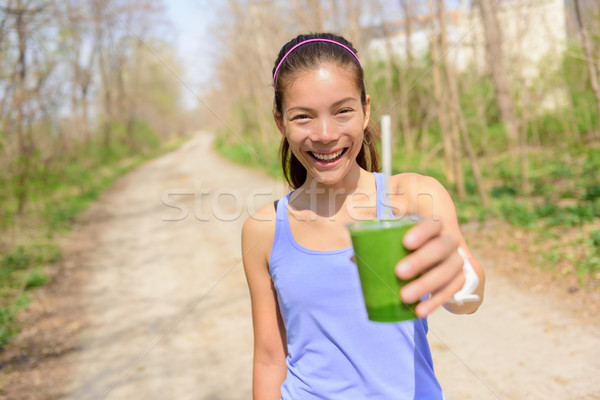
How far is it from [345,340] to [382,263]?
521 millimetres

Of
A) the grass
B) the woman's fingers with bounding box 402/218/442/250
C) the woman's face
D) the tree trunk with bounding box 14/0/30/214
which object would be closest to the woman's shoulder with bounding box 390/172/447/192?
the woman's face

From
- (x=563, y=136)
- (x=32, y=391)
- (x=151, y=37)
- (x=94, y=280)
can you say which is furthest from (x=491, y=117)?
(x=151, y=37)

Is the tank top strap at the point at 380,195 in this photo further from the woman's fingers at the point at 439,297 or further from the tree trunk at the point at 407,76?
the tree trunk at the point at 407,76

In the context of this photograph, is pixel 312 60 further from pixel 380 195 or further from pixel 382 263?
pixel 382 263

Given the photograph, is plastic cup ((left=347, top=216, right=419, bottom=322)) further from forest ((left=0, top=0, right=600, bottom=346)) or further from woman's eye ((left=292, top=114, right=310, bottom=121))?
forest ((left=0, top=0, right=600, bottom=346))

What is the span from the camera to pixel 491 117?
12.9 metres

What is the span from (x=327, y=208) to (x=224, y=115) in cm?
3314

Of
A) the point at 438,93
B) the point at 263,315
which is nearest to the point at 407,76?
the point at 438,93

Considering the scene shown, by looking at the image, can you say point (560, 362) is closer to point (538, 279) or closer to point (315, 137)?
point (538, 279)

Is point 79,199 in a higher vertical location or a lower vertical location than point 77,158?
lower

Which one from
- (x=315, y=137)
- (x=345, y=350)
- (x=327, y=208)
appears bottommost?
(x=345, y=350)

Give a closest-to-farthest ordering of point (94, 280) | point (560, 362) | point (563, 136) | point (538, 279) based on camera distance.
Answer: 1. point (560, 362)
2. point (538, 279)
3. point (94, 280)
4. point (563, 136)

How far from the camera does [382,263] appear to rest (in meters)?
0.89

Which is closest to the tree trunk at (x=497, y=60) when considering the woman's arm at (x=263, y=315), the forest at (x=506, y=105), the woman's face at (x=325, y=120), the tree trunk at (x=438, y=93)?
the forest at (x=506, y=105)
